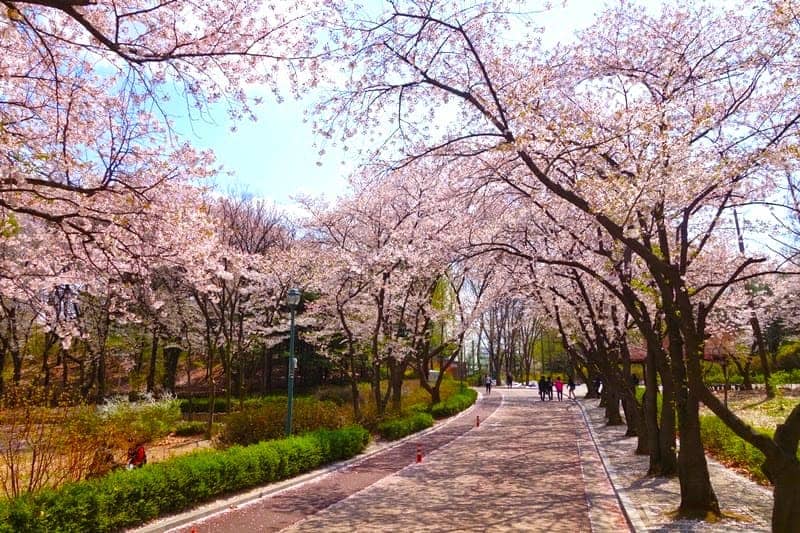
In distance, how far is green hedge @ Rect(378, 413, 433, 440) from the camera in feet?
58.3

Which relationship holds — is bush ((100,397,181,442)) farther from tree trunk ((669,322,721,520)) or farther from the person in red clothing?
tree trunk ((669,322,721,520))

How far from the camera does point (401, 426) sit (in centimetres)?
1817

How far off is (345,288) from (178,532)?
14.0 m

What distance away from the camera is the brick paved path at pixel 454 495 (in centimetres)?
834

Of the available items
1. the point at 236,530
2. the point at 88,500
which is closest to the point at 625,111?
the point at 236,530

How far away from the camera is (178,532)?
7785 millimetres

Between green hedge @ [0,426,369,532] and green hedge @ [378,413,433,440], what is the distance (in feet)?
15.2

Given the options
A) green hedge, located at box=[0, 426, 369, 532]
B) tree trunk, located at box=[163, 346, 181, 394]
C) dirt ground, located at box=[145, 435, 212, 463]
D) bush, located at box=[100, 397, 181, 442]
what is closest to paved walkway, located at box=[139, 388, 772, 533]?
green hedge, located at box=[0, 426, 369, 532]

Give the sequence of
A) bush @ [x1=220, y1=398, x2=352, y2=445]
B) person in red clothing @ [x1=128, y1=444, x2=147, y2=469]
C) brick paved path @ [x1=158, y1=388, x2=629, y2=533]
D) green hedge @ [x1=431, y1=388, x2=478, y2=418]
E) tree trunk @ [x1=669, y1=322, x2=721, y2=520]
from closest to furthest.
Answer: tree trunk @ [x1=669, y1=322, x2=721, y2=520] < brick paved path @ [x1=158, y1=388, x2=629, y2=533] < person in red clothing @ [x1=128, y1=444, x2=147, y2=469] < bush @ [x1=220, y1=398, x2=352, y2=445] < green hedge @ [x1=431, y1=388, x2=478, y2=418]

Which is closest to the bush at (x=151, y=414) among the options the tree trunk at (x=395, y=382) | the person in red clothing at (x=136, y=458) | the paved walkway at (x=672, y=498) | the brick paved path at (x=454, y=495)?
the person in red clothing at (x=136, y=458)

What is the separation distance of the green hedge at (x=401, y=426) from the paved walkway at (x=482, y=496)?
3.21 ft

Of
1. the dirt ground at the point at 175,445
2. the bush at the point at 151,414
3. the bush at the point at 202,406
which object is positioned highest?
the bush at the point at 151,414

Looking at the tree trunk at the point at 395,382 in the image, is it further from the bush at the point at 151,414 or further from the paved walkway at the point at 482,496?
the bush at the point at 151,414

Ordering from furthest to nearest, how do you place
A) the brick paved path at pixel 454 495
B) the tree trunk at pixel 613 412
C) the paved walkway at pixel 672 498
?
the tree trunk at pixel 613 412 → the brick paved path at pixel 454 495 → the paved walkway at pixel 672 498
